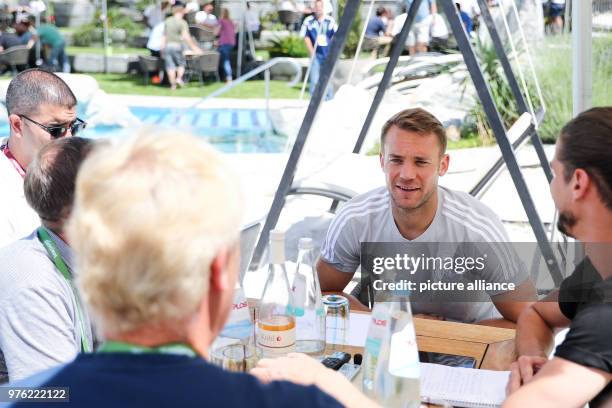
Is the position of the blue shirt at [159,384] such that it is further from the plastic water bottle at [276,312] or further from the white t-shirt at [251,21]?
the white t-shirt at [251,21]

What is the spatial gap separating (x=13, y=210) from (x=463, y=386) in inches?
68.8

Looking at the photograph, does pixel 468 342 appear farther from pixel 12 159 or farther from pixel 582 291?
pixel 12 159

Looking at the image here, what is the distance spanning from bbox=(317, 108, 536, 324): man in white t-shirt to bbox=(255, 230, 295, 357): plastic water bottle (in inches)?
29.1

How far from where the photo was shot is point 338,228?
273 cm

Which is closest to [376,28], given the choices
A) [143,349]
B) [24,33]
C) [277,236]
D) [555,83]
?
[555,83]

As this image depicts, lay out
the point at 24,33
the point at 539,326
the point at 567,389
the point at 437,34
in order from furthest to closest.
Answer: the point at 24,33 < the point at 437,34 < the point at 539,326 < the point at 567,389

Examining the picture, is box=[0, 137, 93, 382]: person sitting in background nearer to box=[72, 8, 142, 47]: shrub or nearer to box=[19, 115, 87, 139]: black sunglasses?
box=[19, 115, 87, 139]: black sunglasses

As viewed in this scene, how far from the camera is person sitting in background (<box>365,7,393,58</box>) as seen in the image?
13266mm

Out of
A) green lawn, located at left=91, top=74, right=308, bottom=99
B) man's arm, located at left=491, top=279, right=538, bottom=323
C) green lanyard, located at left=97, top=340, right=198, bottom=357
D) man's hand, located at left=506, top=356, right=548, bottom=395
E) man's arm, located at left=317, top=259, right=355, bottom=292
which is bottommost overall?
green lawn, located at left=91, top=74, right=308, bottom=99

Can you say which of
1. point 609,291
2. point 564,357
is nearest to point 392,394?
point 564,357

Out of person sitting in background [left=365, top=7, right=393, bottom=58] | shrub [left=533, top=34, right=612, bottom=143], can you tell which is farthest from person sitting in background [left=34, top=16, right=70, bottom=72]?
shrub [left=533, top=34, right=612, bottom=143]

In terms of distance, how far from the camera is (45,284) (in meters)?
1.66

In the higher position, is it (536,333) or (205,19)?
(205,19)

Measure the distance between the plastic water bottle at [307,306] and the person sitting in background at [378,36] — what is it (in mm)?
11714
